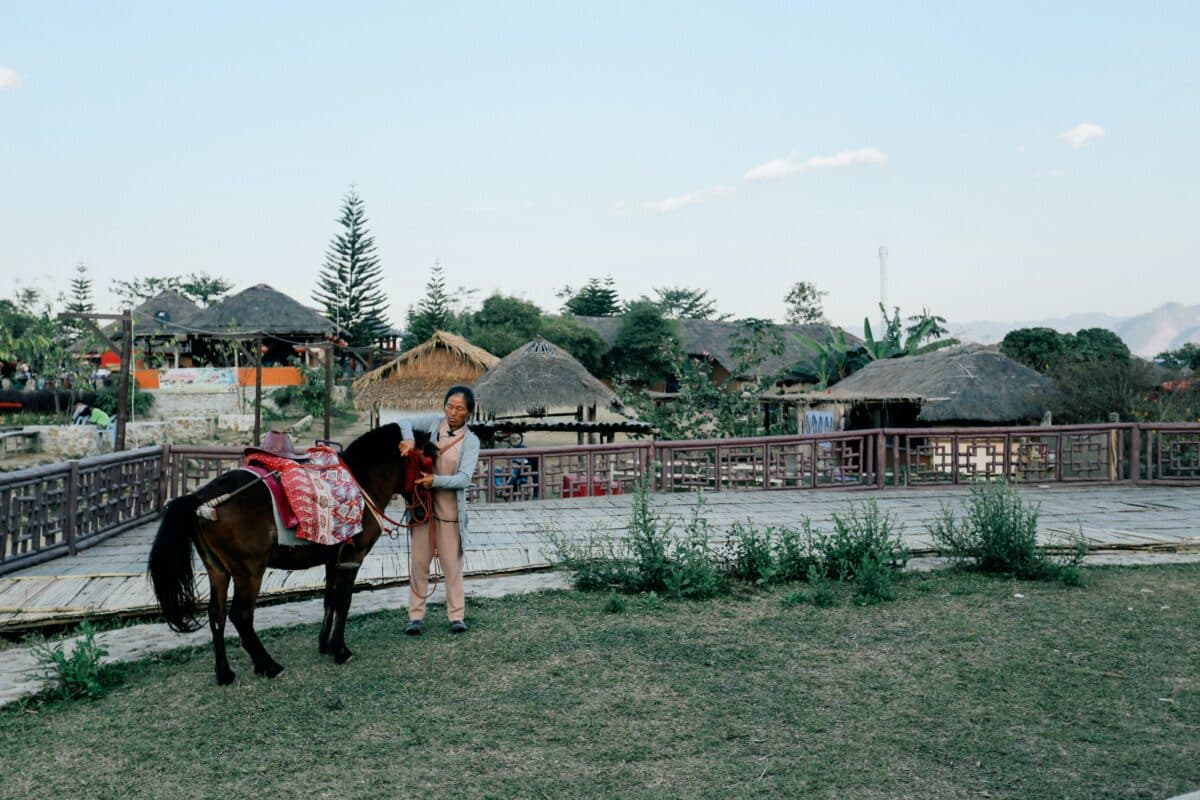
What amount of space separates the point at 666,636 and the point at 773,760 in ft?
5.41

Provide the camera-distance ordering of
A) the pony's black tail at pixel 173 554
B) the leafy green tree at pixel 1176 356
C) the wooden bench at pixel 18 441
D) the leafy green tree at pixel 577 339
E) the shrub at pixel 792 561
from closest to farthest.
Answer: the pony's black tail at pixel 173 554 < the shrub at pixel 792 561 < the wooden bench at pixel 18 441 < the leafy green tree at pixel 577 339 < the leafy green tree at pixel 1176 356

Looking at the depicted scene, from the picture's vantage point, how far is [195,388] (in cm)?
3141

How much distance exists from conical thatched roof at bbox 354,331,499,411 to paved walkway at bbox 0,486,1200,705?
14.6m

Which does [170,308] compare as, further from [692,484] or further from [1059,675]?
[1059,675]

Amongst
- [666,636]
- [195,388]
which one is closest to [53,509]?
[666,636]

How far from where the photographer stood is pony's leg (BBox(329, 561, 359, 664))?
4596mm

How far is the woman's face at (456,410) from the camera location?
16.6ft

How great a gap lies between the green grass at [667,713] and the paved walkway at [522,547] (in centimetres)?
79

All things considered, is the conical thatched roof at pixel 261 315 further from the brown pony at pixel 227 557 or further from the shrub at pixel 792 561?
the brown pony at pixel 227 557

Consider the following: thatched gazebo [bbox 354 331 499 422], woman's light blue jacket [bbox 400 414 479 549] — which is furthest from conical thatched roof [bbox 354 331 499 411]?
woman's light blue jacket [bbox 400 414 479 549]

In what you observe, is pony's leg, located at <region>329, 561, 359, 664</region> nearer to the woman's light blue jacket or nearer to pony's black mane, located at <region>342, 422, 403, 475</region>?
pony's black mane, located at <region>342, 422, 403, 475</region>

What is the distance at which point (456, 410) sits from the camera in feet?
16.6

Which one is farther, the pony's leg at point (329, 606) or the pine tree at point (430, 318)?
the pine tree at point (430, 318)

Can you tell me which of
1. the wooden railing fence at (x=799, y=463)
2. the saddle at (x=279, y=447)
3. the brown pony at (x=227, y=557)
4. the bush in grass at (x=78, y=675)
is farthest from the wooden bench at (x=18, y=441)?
the brown pony at (x=227, y=557)
